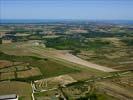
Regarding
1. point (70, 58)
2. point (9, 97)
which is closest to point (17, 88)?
point (9, 97)

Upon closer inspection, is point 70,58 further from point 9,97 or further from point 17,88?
point 9,97

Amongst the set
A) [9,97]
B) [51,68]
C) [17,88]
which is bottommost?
[17,88]

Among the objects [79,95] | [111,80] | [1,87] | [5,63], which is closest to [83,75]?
[111,80]

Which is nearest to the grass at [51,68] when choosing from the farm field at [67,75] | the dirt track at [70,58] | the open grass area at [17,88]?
the farm field at [67,75]

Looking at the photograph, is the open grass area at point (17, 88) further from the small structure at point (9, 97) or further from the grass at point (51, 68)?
the grass at point (51, 68)

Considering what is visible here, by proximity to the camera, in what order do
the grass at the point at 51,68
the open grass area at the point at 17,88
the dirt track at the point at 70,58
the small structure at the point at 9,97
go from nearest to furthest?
the small structure at the point at 9,97 → the open grass area at the point at 17,88 → the grass at the point at 51,68 → the dirt track at the point at 70,58

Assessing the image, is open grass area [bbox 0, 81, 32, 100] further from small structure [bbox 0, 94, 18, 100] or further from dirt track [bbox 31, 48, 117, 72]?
dirt track [bbox 31, 48, 117, 72]

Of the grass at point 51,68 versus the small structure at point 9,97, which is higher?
the small structure at point 9,97

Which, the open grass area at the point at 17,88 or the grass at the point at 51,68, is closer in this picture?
the open grass area at the point at 17,88

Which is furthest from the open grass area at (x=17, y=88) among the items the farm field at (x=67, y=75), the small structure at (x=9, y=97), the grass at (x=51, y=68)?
the grass at (x=51, y=68)

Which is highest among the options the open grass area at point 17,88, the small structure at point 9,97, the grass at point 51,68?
the small structure at point 9,97

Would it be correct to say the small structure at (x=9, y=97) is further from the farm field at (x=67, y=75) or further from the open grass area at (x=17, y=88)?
the open grass area at (x=17, y=88)

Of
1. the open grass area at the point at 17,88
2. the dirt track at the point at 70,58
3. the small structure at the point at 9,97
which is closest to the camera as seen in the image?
the small structure at the point at 9,97
